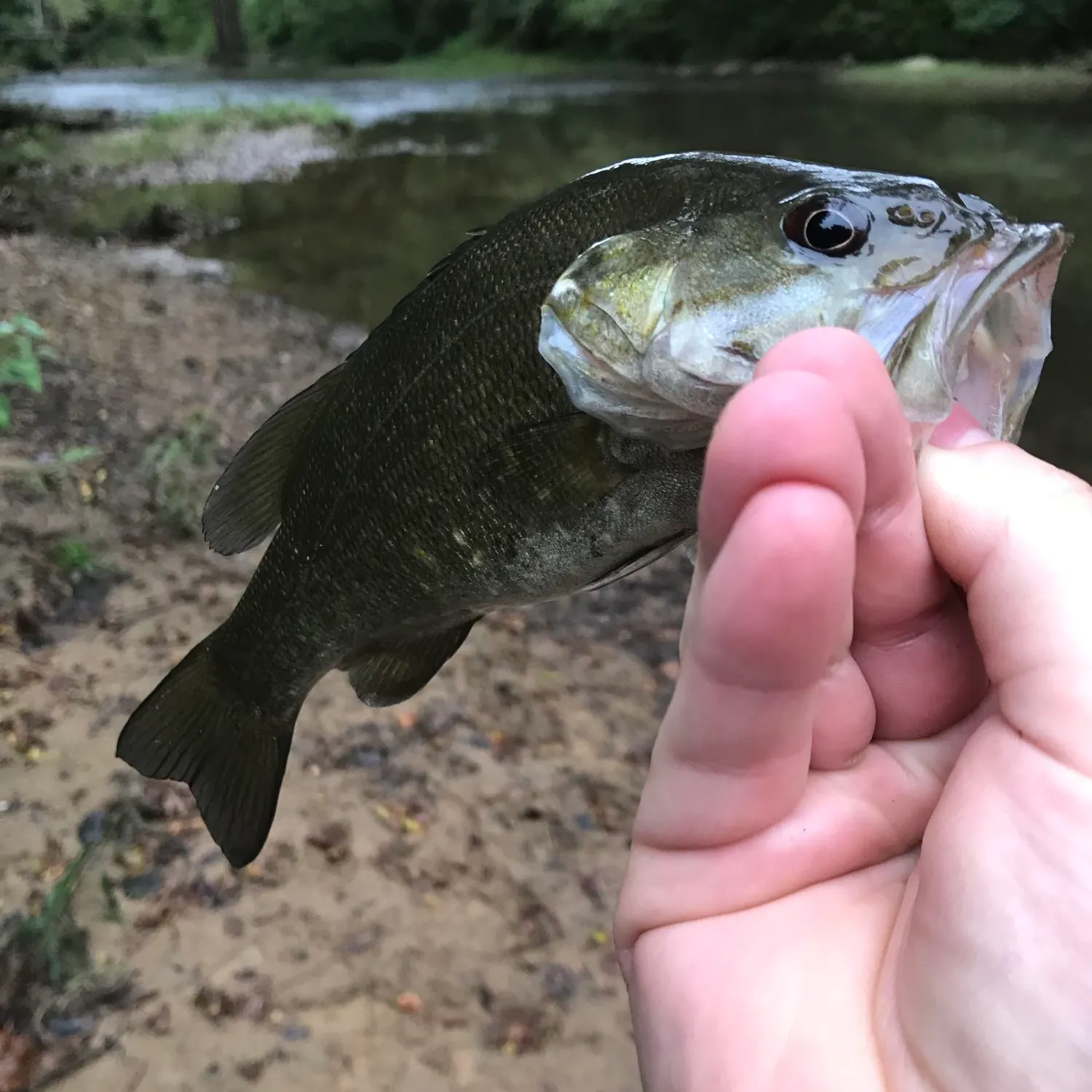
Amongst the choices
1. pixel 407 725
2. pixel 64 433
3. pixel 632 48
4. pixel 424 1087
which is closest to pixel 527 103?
pixel 632 48

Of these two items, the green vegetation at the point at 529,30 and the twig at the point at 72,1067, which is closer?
the twig at the point at 72,1067

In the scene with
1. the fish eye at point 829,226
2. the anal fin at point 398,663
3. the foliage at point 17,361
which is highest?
the fish eye at point 829,226

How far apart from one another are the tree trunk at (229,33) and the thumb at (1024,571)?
4158cm

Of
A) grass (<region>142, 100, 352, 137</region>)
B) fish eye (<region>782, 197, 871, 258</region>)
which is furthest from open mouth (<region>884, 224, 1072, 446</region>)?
grass (<region>142, 100, 352, 137</region>)

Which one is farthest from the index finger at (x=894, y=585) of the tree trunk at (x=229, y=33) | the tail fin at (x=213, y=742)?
the tree trunk at (x=229, y=33)

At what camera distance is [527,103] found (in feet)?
71.7

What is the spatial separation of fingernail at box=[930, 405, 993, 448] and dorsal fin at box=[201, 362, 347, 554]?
102 centimetres

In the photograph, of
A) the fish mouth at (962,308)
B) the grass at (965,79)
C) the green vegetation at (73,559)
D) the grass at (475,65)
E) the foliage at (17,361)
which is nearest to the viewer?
the fish mouth at (962,308)

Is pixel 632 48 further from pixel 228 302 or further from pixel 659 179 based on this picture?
pixel 659 179

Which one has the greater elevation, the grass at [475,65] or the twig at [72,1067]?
the twig at [72,1067]

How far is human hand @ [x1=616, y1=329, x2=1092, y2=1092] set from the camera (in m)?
0.87

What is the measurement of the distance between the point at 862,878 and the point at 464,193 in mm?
12026

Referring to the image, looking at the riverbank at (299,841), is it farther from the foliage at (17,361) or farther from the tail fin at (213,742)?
the tail fin at (213,742)

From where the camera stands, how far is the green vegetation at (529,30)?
26938 millimetres
